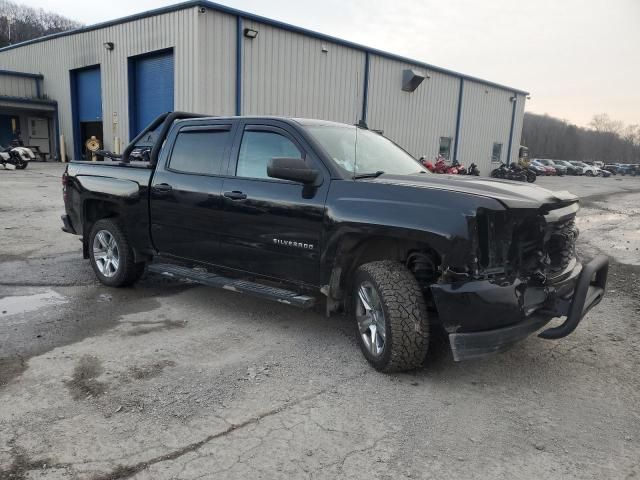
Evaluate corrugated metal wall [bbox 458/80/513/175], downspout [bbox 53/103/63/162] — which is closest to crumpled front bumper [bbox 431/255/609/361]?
corrugated metal wall [bbox 458/80/513/175]

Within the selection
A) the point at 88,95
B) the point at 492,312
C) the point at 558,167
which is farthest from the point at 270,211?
the point at 558,167

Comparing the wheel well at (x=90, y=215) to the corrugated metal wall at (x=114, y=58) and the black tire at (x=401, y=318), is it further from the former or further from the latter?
the corrugated metal wall at (x=114, y=58)

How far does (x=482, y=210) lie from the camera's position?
10.8ft

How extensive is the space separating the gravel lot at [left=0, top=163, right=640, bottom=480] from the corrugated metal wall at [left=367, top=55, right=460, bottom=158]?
18295 millimetres

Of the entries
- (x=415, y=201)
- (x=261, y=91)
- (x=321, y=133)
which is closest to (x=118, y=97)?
(x=261, y=91)

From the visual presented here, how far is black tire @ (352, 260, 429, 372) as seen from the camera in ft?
11.7

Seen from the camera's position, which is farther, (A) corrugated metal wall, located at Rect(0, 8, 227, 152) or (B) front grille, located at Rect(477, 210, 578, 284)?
(A) corrugated metal wall, located at Rect(0, 8, 227, 152)

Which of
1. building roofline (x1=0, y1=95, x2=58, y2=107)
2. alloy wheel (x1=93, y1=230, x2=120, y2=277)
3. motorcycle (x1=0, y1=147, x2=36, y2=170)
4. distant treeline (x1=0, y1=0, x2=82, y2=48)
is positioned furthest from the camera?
distant treeline (x1=0, y1=0, x2=82, y2=48)

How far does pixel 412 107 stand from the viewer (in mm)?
24516

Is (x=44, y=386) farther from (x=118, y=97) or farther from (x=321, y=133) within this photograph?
(x=118, y=97)

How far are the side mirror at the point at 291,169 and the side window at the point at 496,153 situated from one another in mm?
29787

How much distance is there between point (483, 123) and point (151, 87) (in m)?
19.1

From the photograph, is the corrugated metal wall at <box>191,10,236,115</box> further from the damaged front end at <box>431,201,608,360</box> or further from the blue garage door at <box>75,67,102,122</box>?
the damaged front end at <box>431,201,608,360</box>

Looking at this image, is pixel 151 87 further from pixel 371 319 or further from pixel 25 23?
pixel 25 23
